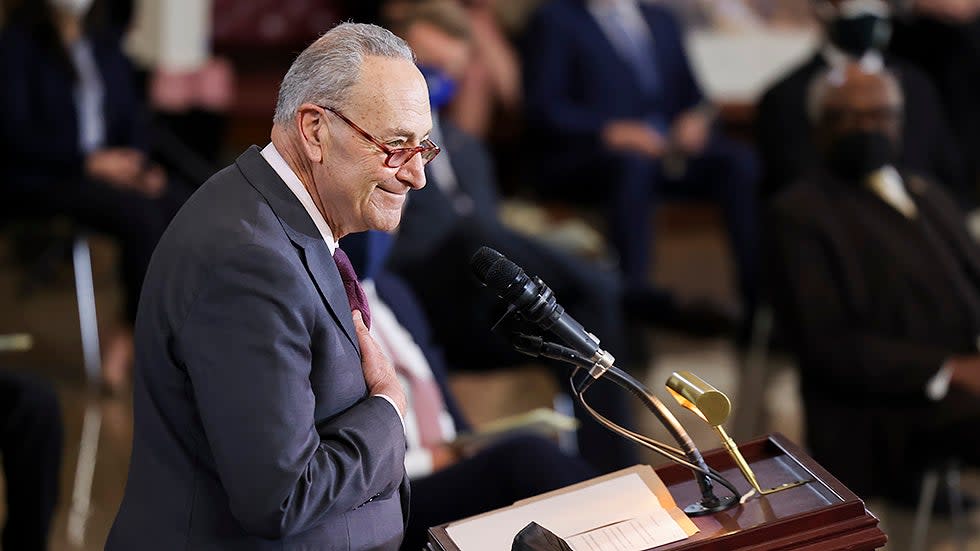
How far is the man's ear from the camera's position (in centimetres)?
178

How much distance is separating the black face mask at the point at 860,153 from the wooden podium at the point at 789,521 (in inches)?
68.1

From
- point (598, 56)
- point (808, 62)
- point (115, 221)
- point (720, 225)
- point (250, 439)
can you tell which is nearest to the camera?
point (250, 439)

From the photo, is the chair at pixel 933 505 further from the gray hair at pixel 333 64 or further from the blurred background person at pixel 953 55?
the gray hair at pixel 333 64

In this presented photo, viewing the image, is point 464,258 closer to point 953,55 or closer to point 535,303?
point 535,303

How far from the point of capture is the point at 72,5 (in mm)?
4762

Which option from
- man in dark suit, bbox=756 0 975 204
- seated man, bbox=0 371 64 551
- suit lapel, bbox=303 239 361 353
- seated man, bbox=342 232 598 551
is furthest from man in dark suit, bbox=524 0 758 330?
suit lapel, bbox=303 239 361 353

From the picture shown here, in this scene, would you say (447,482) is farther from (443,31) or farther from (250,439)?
(443,31)

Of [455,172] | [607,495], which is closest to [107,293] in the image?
[455,172]

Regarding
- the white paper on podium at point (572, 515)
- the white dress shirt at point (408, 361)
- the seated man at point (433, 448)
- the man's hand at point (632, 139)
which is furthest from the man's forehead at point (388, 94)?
the man's hand at point (632, 139)

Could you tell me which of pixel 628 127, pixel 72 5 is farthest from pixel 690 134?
pixel 72 5

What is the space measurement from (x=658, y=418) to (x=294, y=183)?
1.81ft

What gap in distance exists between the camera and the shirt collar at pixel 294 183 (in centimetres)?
183

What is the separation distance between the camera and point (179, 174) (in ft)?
17.1

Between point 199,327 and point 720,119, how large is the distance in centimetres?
528
